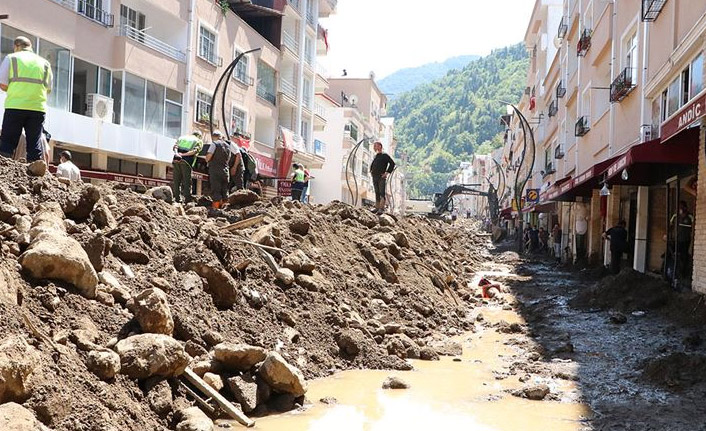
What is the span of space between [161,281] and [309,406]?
173cm

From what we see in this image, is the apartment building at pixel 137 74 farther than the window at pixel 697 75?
Yes

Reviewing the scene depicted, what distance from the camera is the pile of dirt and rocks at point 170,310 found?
414cm

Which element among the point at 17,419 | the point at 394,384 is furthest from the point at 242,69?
the point at 17,419

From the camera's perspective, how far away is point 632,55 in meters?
16.9

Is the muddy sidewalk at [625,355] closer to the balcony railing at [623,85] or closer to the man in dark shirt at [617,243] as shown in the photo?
the man in dark shirt at [617,243]

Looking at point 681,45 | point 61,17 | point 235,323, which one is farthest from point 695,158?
point 61,17

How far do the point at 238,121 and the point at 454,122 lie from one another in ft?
505

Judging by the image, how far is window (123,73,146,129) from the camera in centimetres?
2131

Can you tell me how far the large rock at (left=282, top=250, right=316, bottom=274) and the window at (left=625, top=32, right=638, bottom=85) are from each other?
10861 millimetres

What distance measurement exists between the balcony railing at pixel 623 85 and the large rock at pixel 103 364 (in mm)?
14485

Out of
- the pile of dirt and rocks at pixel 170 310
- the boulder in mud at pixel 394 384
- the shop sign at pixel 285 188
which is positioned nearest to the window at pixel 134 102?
the shop sign at pixel 285 188

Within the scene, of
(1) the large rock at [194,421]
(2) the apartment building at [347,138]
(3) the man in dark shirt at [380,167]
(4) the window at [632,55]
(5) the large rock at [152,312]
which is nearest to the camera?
(1) the large rock at [194,421]

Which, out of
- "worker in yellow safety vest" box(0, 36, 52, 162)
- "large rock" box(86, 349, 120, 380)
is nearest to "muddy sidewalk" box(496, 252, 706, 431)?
"large rock" box(86, 349, 120, 380)

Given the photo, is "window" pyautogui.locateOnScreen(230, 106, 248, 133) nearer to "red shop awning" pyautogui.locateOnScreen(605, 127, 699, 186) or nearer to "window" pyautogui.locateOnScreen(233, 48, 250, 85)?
"window" pyautogui.locateOnScreen(233, 48, 250, 85)
